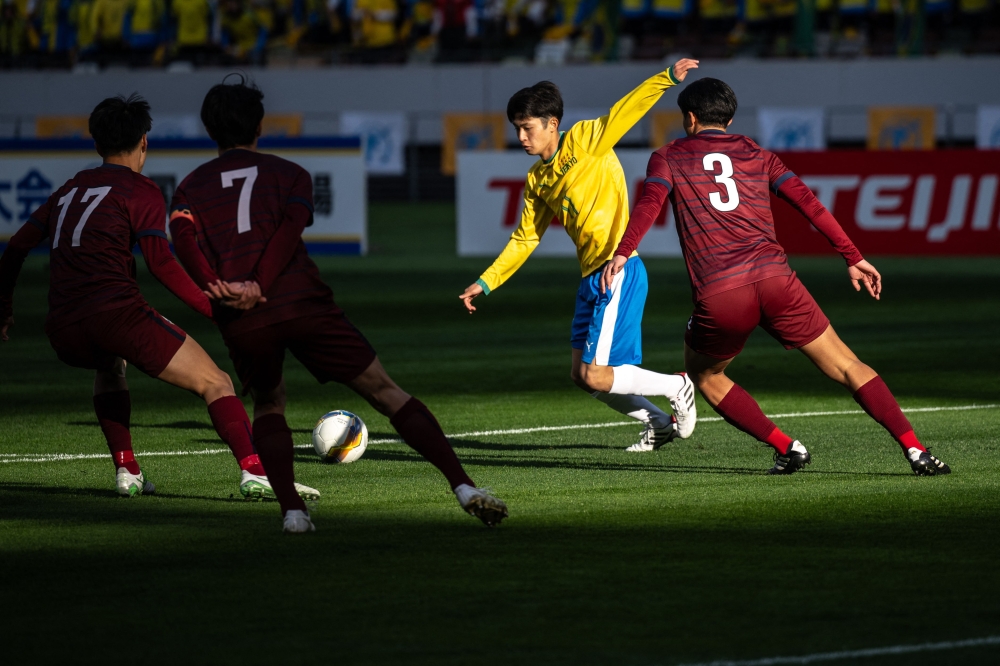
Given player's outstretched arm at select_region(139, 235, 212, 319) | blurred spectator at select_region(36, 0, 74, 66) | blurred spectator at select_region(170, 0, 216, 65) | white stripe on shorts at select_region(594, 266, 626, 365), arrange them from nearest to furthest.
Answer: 1. player's outstretched arm at select_region(139, 235, 212, 319)
2. white stripe on shorts at select_region(594, 266, 626, 365)
3. blurred spectator at select_region(170, 0, 216, 65)
4. blurred spectator at select_region(36, 0, 74, 66)

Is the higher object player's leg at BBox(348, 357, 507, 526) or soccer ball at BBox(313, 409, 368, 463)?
player's leg at BBox(348, 357, 507, 526)

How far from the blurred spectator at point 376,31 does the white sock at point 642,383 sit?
24.8 meters

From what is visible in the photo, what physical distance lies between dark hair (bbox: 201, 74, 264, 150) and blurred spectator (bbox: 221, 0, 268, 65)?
26.9 meters

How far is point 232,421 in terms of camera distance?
6.46m

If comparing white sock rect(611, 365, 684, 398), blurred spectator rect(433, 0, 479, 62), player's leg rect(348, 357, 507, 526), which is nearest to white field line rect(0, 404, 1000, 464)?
white sock rect(611, 365, 684, 398)

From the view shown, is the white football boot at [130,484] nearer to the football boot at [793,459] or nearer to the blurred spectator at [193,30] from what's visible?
the football boot at [793,459]

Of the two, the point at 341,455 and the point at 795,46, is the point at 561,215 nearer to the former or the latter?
the point at 341,455

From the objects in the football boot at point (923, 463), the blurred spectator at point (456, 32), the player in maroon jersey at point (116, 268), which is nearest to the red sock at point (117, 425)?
the player in maroon jersey at point (116, 268)

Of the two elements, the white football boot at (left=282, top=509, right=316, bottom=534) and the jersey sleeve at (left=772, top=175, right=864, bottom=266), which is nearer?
the white football boot at (left=282, top=509, right=316, bottom=534)

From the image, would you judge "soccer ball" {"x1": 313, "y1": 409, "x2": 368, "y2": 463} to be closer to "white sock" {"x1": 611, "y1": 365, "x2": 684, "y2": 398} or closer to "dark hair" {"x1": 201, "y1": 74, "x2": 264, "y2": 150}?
"white sock" {"x1": 611, "y1": 365, "x2": 684, "y2": 398}

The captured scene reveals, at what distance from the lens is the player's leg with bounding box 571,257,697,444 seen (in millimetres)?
7699

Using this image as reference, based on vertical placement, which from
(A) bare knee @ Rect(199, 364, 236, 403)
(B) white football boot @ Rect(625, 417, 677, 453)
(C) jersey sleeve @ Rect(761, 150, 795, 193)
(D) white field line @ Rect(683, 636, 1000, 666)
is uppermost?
(C) jersey sleeve @ Rect(761, 150, 795, 193)

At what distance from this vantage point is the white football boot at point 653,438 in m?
8.03

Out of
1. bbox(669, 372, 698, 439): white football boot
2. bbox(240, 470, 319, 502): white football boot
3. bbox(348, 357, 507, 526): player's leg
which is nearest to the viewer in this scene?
bbox(348, 357, 507, 526): player's leg
